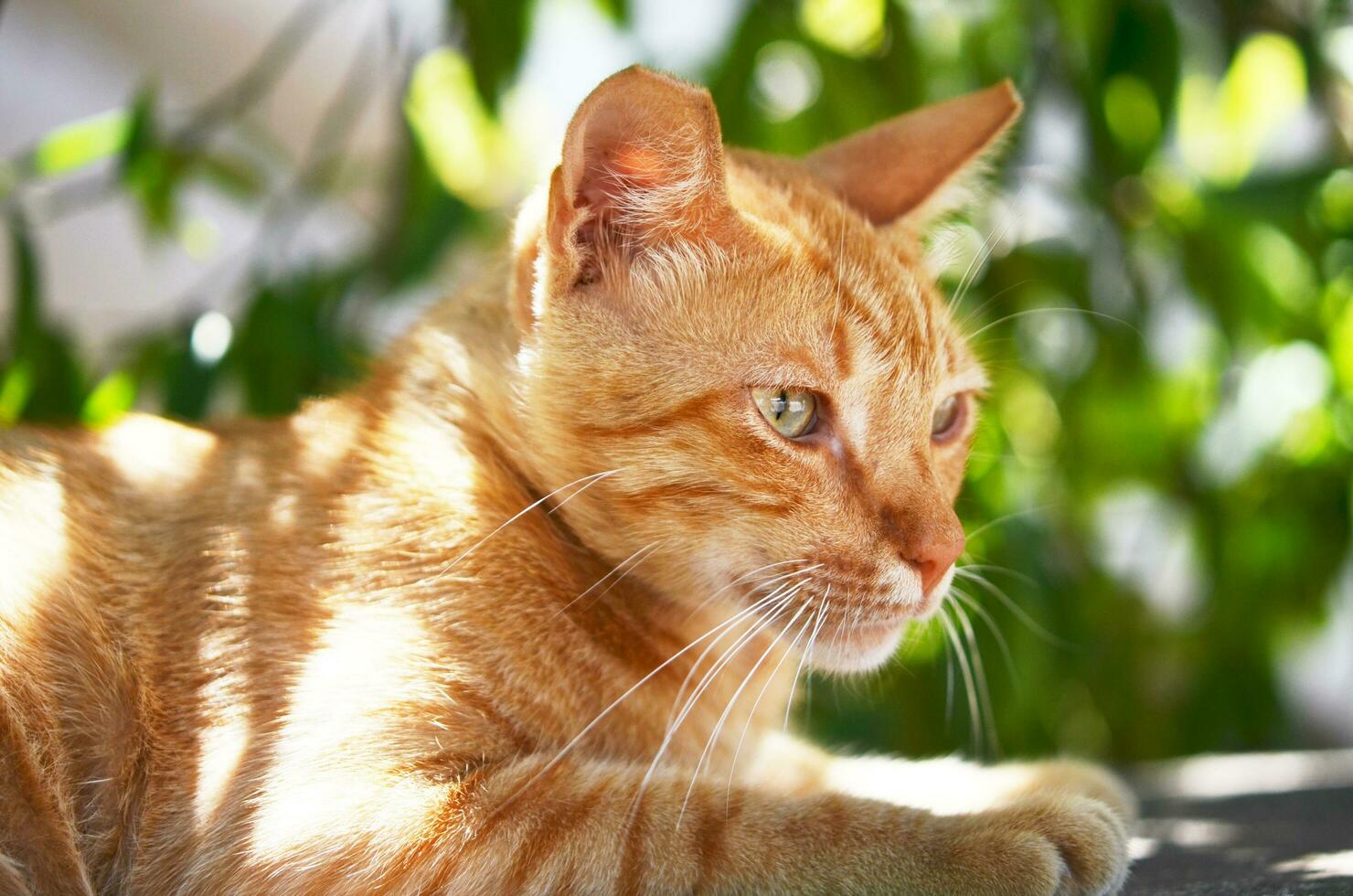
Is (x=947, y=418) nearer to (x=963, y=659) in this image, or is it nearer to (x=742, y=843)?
(x=963, y=659)

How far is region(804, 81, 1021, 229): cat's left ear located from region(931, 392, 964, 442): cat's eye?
0.30m

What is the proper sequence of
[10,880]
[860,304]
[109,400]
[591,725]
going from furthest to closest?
[109,400] → [860,304] → [591,725] → [10,880]

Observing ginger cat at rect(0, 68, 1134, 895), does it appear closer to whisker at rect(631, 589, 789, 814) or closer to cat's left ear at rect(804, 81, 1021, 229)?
whisker at rect(631, 589, 789, 814)

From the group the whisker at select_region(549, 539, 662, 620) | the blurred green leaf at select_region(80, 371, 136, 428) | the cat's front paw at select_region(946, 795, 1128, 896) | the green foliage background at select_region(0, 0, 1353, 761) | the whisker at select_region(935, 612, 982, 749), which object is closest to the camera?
the cat's front paw at select_region(946, 795, 1128, 896)

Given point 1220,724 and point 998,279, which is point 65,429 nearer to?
point 998,279

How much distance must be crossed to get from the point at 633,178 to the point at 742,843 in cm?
70

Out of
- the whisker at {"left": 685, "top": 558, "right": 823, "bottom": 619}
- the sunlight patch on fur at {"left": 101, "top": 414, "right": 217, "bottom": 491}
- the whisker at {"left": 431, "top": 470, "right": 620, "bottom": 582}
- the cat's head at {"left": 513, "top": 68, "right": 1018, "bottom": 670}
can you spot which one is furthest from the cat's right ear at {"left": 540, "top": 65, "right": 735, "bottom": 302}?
the sunlight patch on fur at {"left": 101, "top": 414, "right": 217, "bottom": 491}

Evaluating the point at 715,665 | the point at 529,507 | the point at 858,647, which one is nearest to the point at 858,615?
the point at 858,647

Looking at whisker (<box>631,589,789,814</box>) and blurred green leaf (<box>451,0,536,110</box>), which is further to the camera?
blurred green leaf (<box>451,0,536,110</box>)

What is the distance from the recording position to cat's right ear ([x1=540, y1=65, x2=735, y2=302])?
3.81ft

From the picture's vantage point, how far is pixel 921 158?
5.28ft

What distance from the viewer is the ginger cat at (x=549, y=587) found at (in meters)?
1.05

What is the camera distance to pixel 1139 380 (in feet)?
7.48

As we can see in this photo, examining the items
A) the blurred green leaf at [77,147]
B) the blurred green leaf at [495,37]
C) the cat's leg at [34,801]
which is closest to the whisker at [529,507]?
the cat's leg at [34,801]
